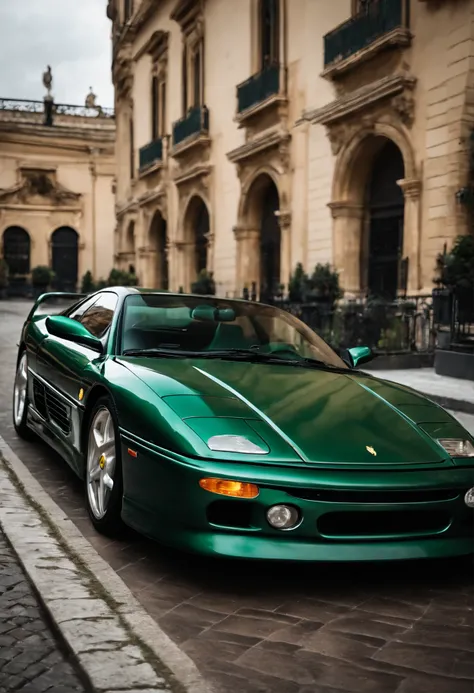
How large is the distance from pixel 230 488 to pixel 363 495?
1.76 feet

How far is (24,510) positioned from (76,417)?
58 centimetres

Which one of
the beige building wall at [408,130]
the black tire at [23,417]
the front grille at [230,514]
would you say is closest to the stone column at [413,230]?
the beige building wall at [408,130]

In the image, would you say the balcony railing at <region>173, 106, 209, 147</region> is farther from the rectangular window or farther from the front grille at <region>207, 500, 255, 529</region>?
the front grille at <region>207, 500, 255, 529</region>

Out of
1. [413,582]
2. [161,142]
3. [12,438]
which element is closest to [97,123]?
[161,142]

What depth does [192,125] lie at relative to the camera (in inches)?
987

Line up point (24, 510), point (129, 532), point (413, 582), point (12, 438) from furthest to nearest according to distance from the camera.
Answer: point (12, 438)
point (24, 510)
point (129, 532)
point (413, 582)

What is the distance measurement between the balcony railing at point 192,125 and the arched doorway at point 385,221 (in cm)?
873

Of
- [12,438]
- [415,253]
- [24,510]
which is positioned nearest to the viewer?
[24,510]

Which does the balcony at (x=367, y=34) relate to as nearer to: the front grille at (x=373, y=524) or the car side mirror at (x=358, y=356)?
the car side mirror at (x=358, y=356)

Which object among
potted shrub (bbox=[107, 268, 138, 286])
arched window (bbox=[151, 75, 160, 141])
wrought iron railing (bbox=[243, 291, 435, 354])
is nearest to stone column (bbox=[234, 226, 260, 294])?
wrought iron railing (bbox=[243, 291, 435, 354])

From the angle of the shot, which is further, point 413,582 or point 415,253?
point 415,253

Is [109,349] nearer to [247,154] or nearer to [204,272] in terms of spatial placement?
[247,154]

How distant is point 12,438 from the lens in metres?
6.71

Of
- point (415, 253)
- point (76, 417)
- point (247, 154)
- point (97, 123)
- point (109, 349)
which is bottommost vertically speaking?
point (76, 417)
